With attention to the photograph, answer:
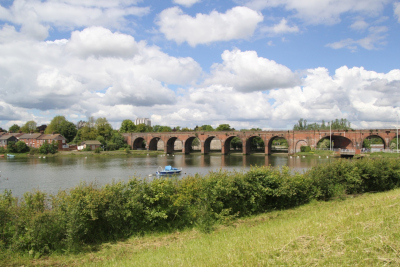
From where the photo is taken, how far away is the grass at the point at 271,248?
6.13 meters

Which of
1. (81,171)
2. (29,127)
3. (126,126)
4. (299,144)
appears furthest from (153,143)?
(29,127)

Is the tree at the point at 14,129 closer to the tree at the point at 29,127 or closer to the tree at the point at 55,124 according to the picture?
the tree at the point at 29,127

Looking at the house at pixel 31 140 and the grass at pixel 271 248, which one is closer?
the grass at pixel 271 248

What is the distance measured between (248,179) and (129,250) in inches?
268

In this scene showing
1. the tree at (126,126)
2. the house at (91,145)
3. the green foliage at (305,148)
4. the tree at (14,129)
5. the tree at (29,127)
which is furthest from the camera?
the tree at (14,129)

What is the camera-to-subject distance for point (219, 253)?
7664 millimetres

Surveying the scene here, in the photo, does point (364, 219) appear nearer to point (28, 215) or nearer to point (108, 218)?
point (108, 218)

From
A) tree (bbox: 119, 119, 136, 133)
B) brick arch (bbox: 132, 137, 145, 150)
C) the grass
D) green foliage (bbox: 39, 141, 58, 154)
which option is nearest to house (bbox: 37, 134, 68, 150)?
green foliage (bbox: 39, 141, 58, 154)

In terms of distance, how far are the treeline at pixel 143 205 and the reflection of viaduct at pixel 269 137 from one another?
57144 mm

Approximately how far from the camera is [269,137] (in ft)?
248

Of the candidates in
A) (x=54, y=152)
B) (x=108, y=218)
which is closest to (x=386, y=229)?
(x=108, y=218)

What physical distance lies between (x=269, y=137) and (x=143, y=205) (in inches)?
2625

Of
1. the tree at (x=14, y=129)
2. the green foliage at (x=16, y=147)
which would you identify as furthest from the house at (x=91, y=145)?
the tree at (x=14, y=129)

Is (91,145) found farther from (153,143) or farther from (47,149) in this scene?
(153,143)
